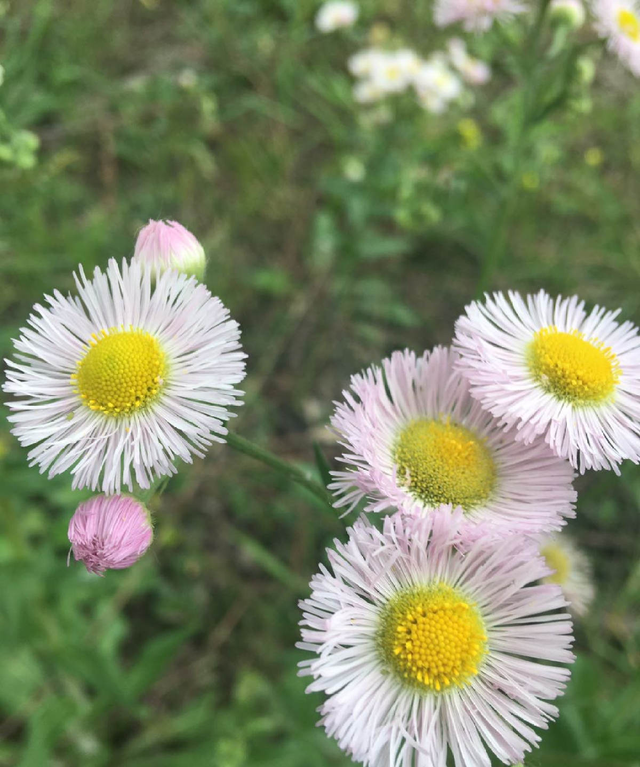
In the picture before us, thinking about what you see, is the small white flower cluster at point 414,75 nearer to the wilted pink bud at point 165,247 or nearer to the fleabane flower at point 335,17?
the fleabane flower at point 335,17

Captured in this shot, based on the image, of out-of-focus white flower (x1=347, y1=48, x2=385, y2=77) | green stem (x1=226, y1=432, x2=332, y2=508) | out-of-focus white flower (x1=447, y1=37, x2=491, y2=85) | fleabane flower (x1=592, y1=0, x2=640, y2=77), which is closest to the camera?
green stem (x1=226, y1=432, x2=332, y2=508)

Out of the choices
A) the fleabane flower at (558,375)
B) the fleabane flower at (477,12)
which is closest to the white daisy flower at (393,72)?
the fleabane flower at (477,12)

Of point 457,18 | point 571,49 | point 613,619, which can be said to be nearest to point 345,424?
point 571,49

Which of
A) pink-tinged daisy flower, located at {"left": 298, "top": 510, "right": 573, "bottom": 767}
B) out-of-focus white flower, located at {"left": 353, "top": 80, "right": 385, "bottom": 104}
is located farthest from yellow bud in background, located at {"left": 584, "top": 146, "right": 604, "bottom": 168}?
pink-tinged daisy flower, located at {"left": 298, "top": 510, "right": 573, "bottom": 767}

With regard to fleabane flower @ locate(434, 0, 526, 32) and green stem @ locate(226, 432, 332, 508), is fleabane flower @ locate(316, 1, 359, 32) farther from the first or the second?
green stem @ locate(226, 432, 332, 508)

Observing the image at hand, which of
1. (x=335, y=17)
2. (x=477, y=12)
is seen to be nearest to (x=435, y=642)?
(x=477, y=12)

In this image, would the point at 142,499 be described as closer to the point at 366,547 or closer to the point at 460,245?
the point at 366,547
